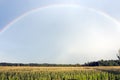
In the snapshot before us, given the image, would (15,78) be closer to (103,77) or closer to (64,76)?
(64,76)

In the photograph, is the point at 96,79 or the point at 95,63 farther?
the point at 95,63

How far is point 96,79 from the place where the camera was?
68.9 m

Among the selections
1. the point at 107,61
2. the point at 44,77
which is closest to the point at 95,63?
the point at 107,61

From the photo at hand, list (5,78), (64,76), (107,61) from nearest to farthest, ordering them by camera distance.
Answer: (5,78) < (64,76) < (107,61)

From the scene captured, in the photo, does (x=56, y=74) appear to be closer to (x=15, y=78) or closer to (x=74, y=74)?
(x=74, y=74)

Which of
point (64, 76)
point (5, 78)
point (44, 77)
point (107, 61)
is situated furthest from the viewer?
point (107, 61)

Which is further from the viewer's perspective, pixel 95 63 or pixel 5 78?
pixel 95 63

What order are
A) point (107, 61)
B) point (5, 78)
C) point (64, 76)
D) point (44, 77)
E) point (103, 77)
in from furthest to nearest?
1. point (107, 61)
2. point (103, 77)
3. point (64, 76)
4. point (44, 77)
5. point (5, 78)

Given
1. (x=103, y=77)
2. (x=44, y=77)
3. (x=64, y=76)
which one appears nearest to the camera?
(x=44, y=77)

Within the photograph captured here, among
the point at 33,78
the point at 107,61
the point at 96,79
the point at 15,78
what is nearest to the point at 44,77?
the point at 33,78

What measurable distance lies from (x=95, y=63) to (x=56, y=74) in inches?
2258

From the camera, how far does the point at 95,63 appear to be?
123 meters

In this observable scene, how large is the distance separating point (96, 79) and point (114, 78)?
12.0 ft

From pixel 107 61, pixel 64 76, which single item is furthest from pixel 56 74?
pixel 107 61
